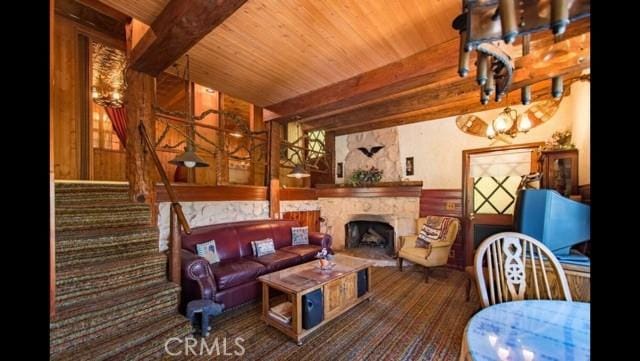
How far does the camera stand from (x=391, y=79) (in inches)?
116

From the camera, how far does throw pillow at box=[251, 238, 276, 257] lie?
143 inches

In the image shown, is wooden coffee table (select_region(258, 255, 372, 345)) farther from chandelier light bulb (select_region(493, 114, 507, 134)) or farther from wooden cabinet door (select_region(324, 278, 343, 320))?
chandelier light bulb (select_region(493, 114, 507, 134))

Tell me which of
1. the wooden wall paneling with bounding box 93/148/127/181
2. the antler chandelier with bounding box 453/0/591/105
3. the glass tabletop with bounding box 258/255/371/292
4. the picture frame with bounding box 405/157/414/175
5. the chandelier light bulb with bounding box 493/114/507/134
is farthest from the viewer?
the picture frame with bounding box 405/157/414/175

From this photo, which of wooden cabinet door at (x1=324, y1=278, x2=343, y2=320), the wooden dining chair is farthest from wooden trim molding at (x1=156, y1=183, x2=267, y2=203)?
the wooden dining chair

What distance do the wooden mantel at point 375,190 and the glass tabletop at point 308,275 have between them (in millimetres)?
2169

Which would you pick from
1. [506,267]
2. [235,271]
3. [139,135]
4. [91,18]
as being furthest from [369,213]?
[91,18]

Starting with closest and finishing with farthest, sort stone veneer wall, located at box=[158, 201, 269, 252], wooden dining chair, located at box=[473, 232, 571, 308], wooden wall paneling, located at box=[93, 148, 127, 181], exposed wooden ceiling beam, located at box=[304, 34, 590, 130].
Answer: exposed wooden ceiling beam, located at box=[304, 34, 590, 130], wooden dining chair, located at box=[473, 232, 571, 308], stone veneer wall, located at box=[158, 201, 269, 252], wooden wall paneling, located at box=[93, 148, 127, 181]

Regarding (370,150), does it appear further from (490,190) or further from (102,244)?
(102,244)

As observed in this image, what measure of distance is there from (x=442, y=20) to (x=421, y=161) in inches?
117

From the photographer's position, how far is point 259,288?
3078mm

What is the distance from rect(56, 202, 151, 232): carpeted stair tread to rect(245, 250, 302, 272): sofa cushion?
1416 mm

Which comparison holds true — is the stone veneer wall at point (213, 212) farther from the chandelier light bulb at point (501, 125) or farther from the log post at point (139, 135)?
the chandelier light bulb at point (501, 125)

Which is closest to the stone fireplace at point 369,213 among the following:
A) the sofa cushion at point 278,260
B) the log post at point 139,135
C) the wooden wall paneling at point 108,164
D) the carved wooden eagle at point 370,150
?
the carved wooden eagle at point 370,150
